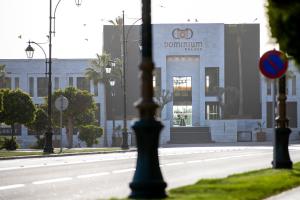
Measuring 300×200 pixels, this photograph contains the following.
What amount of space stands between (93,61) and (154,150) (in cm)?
8098

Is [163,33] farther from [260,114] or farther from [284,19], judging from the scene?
[284,19]

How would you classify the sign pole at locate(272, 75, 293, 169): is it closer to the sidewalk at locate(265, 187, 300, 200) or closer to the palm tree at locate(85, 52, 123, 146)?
the sidewalk at locate(265, 187, 300, 200)

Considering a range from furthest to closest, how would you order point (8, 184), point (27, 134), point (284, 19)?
point (27, 134) < point (8, 184) < point (284, 19)

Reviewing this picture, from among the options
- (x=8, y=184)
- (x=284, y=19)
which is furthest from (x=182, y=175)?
(x=284, y=19)

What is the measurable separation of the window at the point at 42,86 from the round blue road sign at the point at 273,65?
3115 inches

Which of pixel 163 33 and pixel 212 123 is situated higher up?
pixel 163 33

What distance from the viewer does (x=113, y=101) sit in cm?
10006

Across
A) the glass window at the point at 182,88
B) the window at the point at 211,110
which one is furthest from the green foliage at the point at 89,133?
the glass window at the point at 182,88

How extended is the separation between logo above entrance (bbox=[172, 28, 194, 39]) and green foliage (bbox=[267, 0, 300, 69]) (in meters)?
86.9

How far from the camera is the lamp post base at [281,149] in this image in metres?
19.6

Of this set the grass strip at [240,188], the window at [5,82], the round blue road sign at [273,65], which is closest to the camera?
the grass strip at [240,188]

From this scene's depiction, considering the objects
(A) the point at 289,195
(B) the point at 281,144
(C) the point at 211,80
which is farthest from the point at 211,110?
(A) the point at 289,195

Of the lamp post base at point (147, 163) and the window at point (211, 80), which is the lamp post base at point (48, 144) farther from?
the window at point (211, 80)

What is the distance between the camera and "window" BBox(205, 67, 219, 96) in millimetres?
97125
